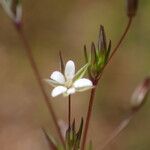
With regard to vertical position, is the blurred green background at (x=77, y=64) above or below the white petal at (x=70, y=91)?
above

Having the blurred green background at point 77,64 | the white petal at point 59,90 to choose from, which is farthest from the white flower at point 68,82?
the blurred green background at point 77,64

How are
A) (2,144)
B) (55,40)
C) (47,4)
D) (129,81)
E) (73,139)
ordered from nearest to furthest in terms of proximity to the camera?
(73,139) → (2,144) → (129,81) → (55,40) → (47,4)

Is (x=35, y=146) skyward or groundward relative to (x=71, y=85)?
skyward

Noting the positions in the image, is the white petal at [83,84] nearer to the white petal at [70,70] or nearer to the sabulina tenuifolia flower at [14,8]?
the white petal at [70,70]

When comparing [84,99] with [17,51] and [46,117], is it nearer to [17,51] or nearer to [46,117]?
[46,117]

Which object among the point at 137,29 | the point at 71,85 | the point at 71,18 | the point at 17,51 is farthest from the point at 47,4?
the point at 71,85

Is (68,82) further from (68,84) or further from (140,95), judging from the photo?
(140,95)

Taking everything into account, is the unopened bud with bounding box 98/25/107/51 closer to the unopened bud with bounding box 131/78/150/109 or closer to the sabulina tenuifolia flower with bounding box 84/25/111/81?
the sabulina tenuifolia flower with bounding box 84/25/111/81

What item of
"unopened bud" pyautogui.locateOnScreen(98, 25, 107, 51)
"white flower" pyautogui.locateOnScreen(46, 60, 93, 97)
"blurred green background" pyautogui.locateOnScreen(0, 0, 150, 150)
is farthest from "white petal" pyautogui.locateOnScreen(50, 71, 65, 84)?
"blurred green background" pyautogui.locateOnScreen(0, 0, 150, 150)
